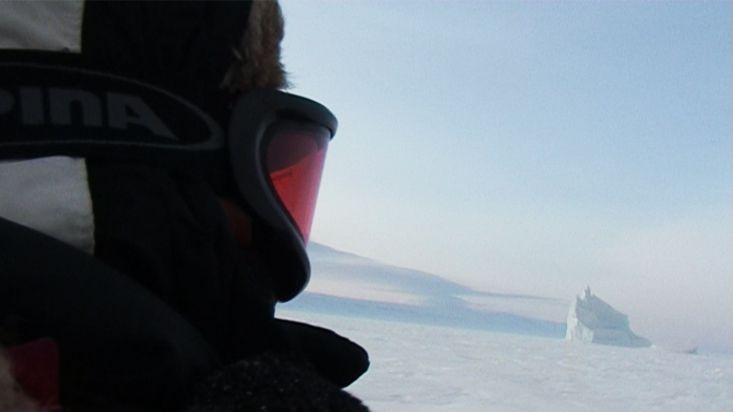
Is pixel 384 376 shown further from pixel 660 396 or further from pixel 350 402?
pixel 350 402

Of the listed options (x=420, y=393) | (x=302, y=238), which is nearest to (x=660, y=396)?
(x=420, y=393)

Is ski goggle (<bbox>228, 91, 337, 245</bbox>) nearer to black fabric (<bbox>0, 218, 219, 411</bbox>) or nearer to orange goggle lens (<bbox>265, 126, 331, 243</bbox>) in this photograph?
orange goggle lens (<bbox>265, 126, 331, 243</bbox>)

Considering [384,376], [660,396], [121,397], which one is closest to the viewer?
[121,397]

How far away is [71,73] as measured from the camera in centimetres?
51

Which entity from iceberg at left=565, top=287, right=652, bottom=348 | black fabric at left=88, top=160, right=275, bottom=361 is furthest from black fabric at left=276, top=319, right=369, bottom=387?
iceberg at left=565, top=287, right=652, bottom=348

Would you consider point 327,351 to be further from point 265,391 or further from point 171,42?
point 171,42

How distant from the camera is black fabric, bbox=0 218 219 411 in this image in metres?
0.45

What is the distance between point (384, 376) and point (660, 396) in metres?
1.27

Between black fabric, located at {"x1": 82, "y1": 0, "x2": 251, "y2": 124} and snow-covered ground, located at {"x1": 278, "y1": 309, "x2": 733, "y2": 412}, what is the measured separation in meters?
1.72

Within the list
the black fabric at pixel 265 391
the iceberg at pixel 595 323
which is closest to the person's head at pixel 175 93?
the black fabric at pixel 265 391

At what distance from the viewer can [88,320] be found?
451 mm

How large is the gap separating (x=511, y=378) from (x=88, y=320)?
3.14m

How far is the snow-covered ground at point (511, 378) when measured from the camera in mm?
2822

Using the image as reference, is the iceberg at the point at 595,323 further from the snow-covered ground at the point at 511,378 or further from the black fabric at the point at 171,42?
the black fabric at the point at 171,42
